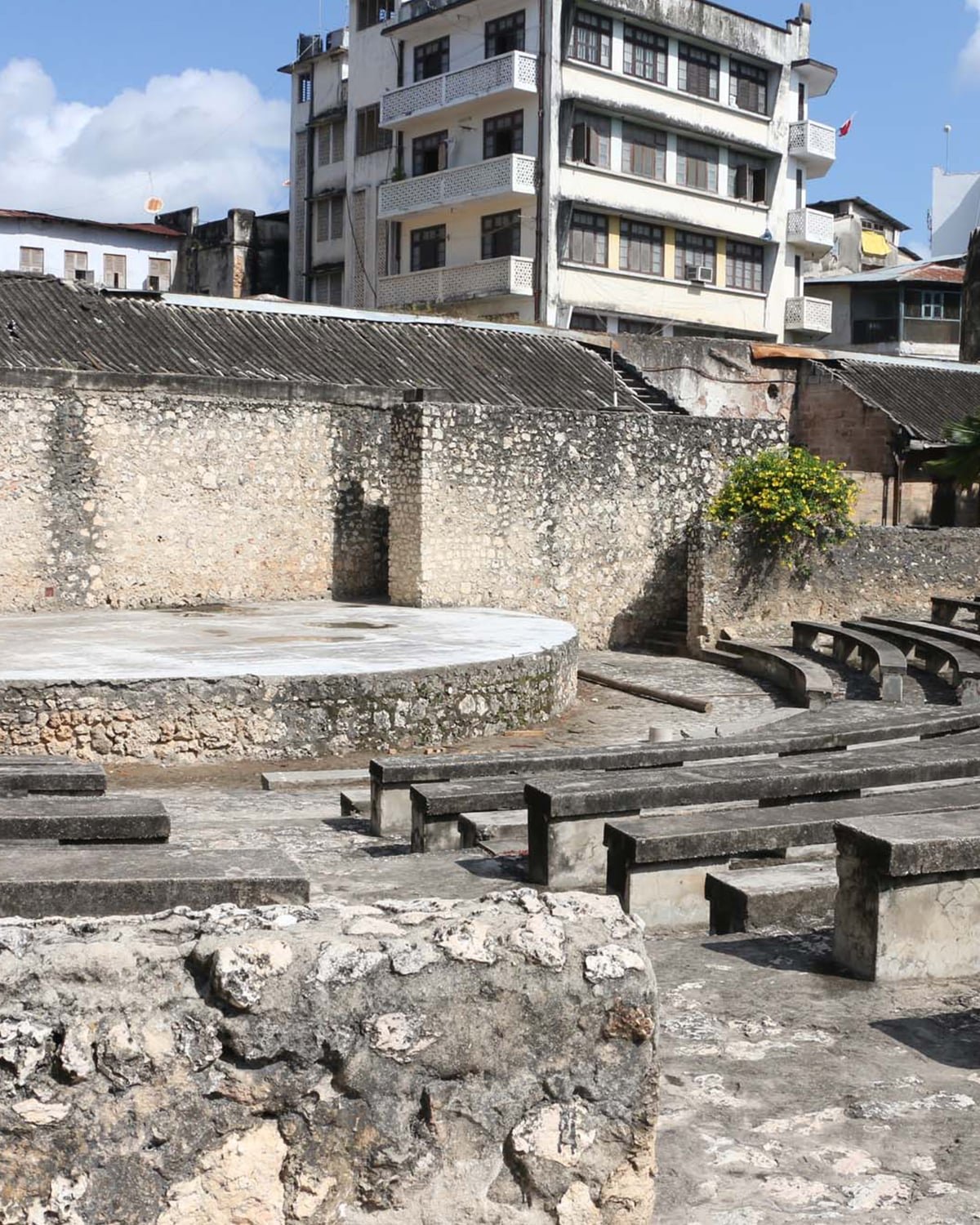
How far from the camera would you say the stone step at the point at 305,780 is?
9.52m

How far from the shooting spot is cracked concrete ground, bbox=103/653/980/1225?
292 centimetres

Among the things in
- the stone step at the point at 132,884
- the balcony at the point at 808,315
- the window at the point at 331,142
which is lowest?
the stone step at the point at 132,884

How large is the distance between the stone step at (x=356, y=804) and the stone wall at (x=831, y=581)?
950 centimetres

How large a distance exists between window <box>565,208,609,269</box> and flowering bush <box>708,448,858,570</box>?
42.9ft

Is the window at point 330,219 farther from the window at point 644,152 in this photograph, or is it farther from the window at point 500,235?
the window at point 644,152

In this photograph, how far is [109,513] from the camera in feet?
49.3

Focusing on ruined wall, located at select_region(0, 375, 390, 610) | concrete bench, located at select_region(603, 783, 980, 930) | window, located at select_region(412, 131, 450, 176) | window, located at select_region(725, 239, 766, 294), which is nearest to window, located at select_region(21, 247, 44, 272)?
window, located at select_region(412, 131, 450, 176)

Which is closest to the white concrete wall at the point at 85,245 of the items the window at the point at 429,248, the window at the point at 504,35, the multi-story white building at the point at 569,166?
the multi-story white building at the point at 569,166

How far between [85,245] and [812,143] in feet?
57.8

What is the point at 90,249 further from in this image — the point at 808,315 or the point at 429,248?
the point at 808,315

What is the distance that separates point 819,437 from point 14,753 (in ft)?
55.3

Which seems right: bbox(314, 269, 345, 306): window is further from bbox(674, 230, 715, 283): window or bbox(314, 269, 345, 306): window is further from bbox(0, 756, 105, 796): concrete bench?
bbox(0, 756, 105, 796): concrete bench

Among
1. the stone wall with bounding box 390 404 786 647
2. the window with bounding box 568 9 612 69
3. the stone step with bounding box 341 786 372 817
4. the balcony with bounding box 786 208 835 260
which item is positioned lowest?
the stone step with bounding box 341 786 372 817

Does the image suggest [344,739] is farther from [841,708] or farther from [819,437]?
[819,437]
